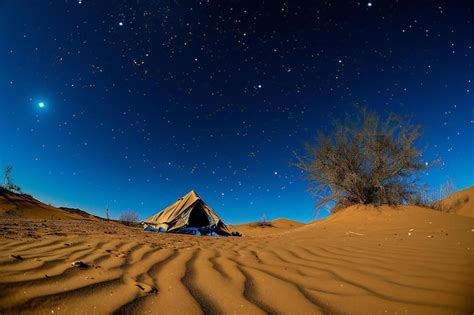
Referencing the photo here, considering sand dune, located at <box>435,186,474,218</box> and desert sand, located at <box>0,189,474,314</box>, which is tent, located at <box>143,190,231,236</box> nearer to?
desert sand, located at <box>0,189,474,314</box>

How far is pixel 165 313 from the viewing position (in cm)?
141

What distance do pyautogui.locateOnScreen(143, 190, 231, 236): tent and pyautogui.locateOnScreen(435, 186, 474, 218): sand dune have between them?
10872 millimetres

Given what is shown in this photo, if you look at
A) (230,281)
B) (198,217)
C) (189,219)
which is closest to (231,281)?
(230,281)

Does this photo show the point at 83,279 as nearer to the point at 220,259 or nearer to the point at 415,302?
the point at 220,259

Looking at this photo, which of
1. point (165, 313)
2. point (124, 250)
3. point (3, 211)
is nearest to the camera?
point (165, 313)

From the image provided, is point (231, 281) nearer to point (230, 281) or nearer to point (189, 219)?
point (230, 281)

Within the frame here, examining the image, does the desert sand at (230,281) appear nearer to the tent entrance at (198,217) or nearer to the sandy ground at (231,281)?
the sandy ground at (231,281)

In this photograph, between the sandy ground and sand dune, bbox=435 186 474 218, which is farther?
sand dune, bbox=435 186 474 218

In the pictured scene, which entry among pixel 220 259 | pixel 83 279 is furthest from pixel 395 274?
pixel 83 279

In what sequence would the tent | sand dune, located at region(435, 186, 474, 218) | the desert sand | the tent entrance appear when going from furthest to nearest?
sand dune, located at region(435, 186, 474, 218) < the tent entrance < the tent < the desert sand

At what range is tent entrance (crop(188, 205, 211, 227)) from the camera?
12.2 metres

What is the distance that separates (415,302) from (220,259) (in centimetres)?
174

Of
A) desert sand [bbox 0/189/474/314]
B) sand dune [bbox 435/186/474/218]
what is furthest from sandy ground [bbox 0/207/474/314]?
sand dune [bbox 435/186/474/218]

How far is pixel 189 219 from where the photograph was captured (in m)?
11.8
